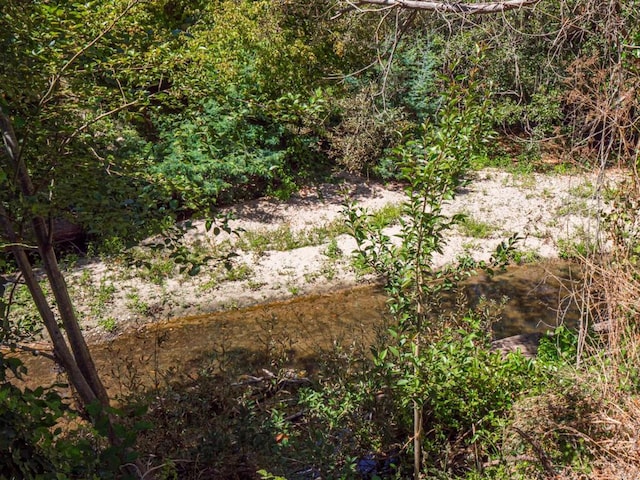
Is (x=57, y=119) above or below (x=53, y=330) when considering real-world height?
above

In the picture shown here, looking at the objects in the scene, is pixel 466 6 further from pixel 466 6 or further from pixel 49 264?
pixel 49 264

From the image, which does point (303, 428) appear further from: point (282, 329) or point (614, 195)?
point (282, 329)

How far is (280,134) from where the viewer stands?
11.9m

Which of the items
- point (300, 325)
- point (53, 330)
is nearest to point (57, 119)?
point (53, 330)

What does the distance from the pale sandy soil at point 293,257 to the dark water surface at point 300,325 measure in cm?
28

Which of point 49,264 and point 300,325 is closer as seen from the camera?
point 49,264

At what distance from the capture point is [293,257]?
32.6ft

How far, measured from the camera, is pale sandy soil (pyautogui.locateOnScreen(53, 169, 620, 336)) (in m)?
8.59

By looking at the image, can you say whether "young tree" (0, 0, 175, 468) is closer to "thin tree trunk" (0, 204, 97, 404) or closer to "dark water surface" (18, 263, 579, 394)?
"thin tree trunk" (0, 204, 97, 404)

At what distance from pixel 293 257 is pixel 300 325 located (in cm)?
191

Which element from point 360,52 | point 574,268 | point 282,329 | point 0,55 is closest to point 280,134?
point 360,52

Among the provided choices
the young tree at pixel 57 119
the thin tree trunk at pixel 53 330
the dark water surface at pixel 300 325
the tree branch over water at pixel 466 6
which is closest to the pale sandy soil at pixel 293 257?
the dark water surface at pixel 300 325

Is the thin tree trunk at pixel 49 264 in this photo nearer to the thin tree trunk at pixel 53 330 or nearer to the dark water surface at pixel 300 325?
the thin tree trunk at pixel 53 330

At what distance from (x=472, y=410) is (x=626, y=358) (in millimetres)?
1171
